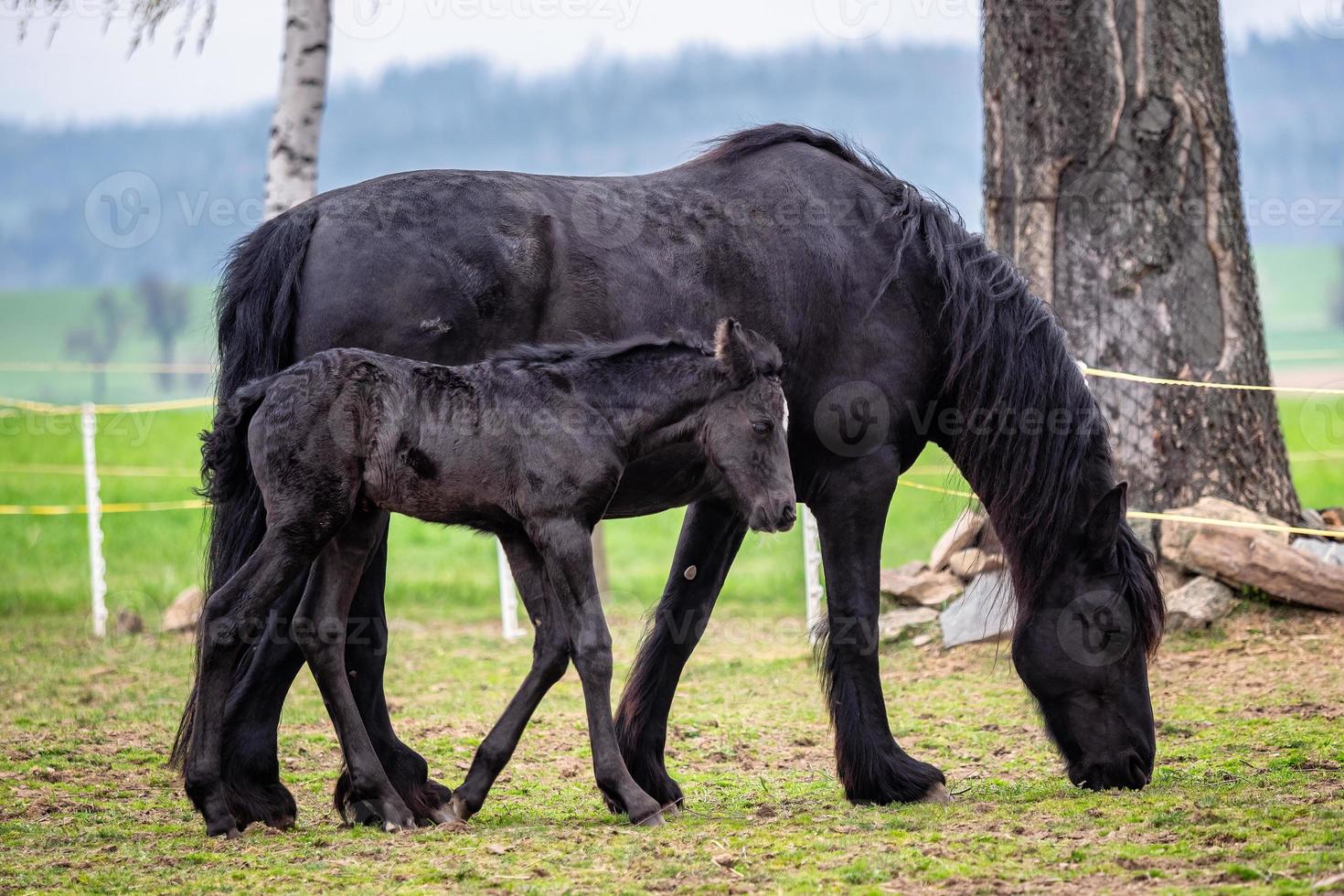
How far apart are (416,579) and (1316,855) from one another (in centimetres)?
1131

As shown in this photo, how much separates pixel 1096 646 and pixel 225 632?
318 cm

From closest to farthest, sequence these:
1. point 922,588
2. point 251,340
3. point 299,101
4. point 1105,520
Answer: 1. point 251,340
2. point 1105,520
3. point 922,588
4. point 299,101

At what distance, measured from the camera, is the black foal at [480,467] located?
4.34 m

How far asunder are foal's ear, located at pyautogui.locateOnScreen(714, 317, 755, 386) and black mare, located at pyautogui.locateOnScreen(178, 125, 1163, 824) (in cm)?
46

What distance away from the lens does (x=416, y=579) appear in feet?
45.8

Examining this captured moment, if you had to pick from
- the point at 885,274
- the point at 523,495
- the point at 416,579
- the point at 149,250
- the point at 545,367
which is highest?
the point at 149,250

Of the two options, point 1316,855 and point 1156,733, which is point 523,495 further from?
point 1156,733

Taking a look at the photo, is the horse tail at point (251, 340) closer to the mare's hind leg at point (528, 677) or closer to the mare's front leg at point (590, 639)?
Result: the mare's hind leg at point (528, 677)

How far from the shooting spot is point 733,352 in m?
4.39

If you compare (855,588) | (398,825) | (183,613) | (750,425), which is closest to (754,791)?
(855,588)

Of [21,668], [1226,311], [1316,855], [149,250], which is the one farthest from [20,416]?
[149,250]
